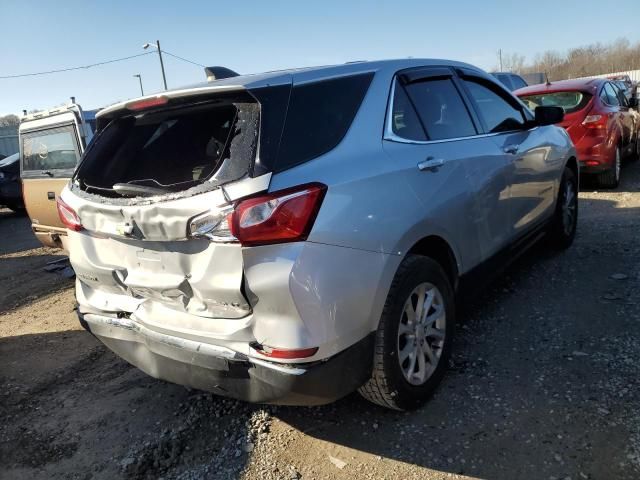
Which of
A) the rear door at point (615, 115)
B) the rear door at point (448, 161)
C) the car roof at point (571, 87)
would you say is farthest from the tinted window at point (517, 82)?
the rear door at point (448, 161)

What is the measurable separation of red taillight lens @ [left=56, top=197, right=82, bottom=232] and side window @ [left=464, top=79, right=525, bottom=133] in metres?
2.61

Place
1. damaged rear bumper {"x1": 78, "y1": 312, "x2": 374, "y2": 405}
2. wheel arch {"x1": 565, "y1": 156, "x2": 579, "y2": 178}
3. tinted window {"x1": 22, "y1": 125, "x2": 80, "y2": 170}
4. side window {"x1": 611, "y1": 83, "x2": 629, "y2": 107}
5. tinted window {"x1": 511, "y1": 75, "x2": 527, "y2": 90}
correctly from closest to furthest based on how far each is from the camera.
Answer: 1. damaged rear bumper {"x1": 78, "y1": 312, "x2": 374, "y2": 405}
2. wheel arch {"x1": 565, "y1": 156, "x2": 579, "y2": 178}
3. tinted window {"x1": 22, "y1": 125, "x2": 80, "y2": 170}
4. side window {"x1": 611, "y1": 83, "x2": 629, "y2": 107}
5. tinted window {"x1": 511, "y1": 75, "x2": 527, "y2": 90}

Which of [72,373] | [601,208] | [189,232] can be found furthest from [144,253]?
[601,208]

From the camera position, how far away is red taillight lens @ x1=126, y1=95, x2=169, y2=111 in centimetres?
245

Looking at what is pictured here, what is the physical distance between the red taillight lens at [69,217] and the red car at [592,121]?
6606 millimetres

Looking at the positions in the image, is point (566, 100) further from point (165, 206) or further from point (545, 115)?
point (165, 206)

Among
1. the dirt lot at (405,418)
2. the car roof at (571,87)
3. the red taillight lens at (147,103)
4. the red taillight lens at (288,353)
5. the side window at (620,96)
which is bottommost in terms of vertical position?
the dirt lot at (405,418)

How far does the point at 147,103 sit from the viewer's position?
2.52m

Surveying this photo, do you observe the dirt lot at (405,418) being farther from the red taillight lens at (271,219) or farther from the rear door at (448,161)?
the red taillight lens at (271,219)

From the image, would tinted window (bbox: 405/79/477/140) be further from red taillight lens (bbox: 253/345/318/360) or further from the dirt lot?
red taillight lens (bbox: 253/345/318/360)

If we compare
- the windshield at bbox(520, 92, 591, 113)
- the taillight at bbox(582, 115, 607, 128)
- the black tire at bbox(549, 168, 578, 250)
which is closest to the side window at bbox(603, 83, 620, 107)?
the windshield at bbox(520, 92, 591, 113)

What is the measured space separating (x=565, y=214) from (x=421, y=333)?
2946 millimetres

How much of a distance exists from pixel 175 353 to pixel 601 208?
20.0 ft

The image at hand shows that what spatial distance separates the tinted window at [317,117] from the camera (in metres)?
2.15
